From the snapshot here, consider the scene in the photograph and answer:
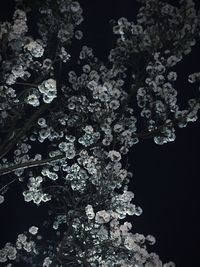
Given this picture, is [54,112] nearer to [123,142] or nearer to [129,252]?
[123,142]

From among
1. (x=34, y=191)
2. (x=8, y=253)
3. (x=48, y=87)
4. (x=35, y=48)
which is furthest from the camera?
(x=8, y=253)

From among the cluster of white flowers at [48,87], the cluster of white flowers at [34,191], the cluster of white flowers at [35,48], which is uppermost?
the cluster of white flowers at [35,48]

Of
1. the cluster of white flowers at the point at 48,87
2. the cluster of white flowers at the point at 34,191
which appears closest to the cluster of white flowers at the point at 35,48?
the cluster of white flowers at the point at 48,87

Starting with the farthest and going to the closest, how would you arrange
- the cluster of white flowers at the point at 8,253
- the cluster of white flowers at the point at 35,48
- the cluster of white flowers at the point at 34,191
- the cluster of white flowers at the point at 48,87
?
the cluster of white flowers at the point at 8,253
the cluster of white flowers at the point at 34,191
the cluster of white flowers at the point at 35,48
the cluster of white flowers at the point at 48,87

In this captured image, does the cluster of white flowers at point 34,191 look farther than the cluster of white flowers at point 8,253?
No

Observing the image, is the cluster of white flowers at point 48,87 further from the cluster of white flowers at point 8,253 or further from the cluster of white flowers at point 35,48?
the cluster of white flowers at point 8,253

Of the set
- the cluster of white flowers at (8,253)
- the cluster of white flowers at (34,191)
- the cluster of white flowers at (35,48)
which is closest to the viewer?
the cluster of white flowers at (35,48)

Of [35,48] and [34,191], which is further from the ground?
[35,48]

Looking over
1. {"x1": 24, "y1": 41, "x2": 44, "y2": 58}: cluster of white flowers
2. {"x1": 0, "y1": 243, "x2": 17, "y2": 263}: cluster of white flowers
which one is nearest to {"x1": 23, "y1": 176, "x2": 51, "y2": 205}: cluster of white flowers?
{"x1": 0, "y1": 243, "x2": 17, "y2": 263}: cluster of white flowers

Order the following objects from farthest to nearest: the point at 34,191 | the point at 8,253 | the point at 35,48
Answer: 1. the point at 8,253
2. the point at 34,191
3. the point at 35,48

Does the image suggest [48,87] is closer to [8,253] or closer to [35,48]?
[35,48]

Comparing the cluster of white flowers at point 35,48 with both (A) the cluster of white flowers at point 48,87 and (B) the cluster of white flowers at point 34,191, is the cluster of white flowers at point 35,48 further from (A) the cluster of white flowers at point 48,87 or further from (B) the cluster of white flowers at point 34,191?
(B) the cluster of white flowers at point 34,191

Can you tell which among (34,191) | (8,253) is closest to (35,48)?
(34,191)

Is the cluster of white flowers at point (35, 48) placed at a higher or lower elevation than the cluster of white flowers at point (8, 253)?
higher
